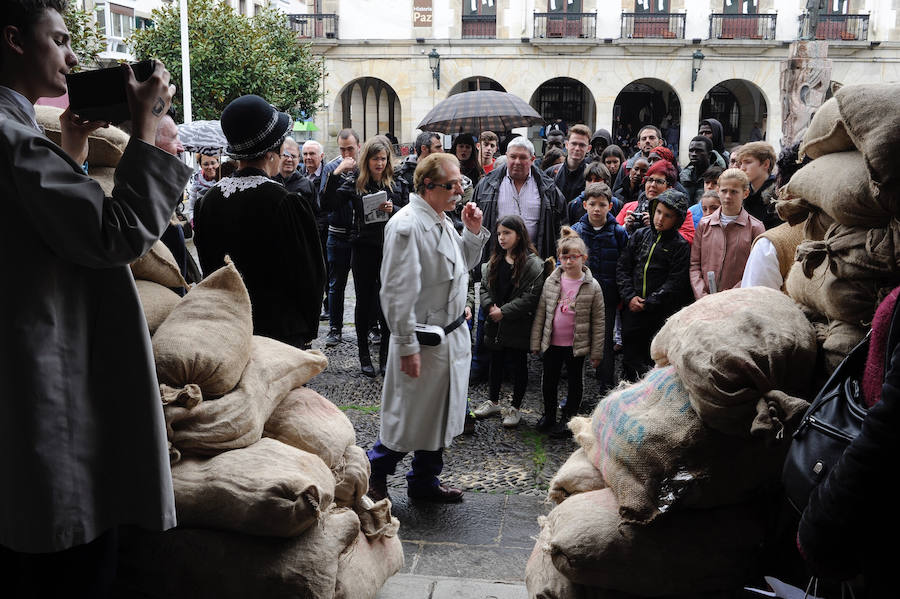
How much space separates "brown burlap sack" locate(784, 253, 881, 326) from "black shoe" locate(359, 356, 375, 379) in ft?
15.5

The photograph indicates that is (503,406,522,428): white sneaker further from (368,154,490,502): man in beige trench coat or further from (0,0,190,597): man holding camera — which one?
(0,0,190,597): man holding camera

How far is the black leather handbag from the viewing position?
1.77 m

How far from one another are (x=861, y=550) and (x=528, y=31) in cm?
2788

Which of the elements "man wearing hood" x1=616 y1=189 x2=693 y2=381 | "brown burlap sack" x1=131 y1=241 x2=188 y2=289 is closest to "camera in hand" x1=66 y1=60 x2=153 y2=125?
"brown burlap sack" x1=131 y1=241 x2=188 y2=289

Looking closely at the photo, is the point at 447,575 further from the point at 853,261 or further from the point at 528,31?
the point at 528,31

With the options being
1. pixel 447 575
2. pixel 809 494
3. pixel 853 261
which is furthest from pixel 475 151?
pixel 809 494

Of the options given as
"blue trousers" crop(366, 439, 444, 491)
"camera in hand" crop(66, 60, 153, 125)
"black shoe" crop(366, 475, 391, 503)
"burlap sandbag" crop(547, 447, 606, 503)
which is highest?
"camera in hand" crop(66, 60, 153, 125)

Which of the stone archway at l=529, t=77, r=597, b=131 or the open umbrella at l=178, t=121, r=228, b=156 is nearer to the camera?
the open umbrella at l=178, t=121, r=228, b=156

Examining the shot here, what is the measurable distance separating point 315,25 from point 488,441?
83.7 ft

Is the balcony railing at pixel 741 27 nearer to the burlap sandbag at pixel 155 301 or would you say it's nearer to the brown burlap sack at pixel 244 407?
the brown burlap sack at pixel 244 407

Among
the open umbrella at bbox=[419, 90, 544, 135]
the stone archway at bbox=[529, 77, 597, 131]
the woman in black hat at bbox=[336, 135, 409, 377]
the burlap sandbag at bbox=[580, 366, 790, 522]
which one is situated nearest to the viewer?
the burlap sandbag at bbox=[580, 366, 790, 522]

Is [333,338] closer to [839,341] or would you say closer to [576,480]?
[576,480]

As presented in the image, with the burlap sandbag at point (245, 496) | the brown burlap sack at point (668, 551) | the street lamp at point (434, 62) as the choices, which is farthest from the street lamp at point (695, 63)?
the burlap sandbag at point (245, 496)

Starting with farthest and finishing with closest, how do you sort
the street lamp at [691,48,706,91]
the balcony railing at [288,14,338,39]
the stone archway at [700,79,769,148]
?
the stone archway at [700,79,769,148] < the balcony railing at [288,14,338,39] < the street lamp at [691,48,706,91]
